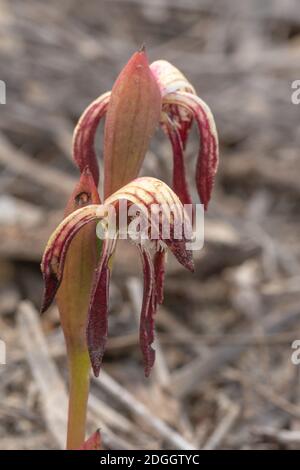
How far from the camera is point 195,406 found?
3074mm

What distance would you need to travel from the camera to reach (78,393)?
1.95 meters

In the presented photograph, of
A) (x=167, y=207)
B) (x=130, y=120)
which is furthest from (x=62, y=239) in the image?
(x=130, y=120)

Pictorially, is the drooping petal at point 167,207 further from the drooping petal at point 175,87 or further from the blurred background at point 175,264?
the blurred background at point 175,264

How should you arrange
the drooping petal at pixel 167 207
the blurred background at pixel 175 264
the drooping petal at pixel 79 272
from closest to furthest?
1. the drooping petal at pixel 167 207
2. the drooping petal at pixel 79 272
3. the blurred background at pixel 175 264

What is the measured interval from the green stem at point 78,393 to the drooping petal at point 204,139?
1.45 ft

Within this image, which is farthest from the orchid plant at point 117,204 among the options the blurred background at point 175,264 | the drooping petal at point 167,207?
the blurred background at point 175,264

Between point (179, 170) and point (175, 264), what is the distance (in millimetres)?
1504

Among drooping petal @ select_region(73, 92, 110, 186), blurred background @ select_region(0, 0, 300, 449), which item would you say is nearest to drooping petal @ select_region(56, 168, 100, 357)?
drooping petal @ select_region(73, 92, 110, 186)

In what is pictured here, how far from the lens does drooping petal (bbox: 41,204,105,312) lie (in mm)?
1693

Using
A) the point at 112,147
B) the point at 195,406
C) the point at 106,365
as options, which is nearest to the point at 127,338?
the point at 106,365

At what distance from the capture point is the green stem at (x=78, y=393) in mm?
1953

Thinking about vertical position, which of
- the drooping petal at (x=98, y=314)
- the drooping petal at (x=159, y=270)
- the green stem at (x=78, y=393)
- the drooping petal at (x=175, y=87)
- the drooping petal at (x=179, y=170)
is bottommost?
the green stem at (x=78, y=393)

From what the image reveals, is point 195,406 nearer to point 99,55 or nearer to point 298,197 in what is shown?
point 298,197

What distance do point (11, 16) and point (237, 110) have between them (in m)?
1.55
